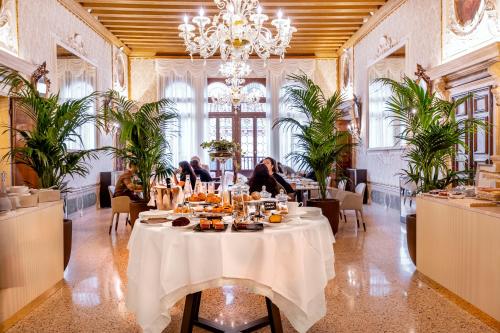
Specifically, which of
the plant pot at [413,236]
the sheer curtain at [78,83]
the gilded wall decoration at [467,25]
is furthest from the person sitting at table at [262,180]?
the sheer curtain at [78,83]

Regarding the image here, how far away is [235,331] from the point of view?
3127 mm

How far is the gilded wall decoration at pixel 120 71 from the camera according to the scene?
12570 mm

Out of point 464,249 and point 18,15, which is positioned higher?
point 18,15

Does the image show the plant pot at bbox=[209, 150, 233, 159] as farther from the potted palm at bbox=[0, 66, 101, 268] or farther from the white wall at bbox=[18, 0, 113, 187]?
the white wall at bbox=[18, 0, 113, 187]

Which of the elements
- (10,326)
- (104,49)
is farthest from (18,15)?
(10,326)

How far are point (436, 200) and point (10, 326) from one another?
3988 mm

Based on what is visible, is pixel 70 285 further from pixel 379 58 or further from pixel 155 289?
pixel 379 58

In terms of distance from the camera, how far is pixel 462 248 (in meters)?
3.76

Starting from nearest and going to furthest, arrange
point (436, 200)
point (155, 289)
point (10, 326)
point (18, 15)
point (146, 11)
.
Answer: point (155, 289)
point (10, 326)
point (436, 200)
point (18, 15)
point (146, 11)

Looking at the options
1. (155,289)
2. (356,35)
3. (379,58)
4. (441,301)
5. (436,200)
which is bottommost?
(441,301)

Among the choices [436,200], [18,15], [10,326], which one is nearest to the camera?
[10,326]

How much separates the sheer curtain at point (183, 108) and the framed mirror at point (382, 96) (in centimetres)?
588

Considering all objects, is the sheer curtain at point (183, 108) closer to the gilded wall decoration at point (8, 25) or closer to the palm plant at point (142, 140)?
the gilded wall decoration at point (8, 25)

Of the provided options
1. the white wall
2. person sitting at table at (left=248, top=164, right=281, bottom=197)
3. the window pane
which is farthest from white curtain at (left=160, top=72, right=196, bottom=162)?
person sitting at table at (left=248, top=164, right=281, bottom=197)
